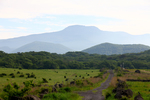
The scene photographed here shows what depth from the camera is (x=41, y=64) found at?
131375mm

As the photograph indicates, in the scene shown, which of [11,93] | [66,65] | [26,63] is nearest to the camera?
[11,93]

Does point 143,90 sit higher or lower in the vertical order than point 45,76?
higher

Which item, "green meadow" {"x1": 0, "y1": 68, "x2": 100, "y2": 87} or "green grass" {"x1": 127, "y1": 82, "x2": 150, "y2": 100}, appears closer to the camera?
"green grass" {"x1": 127, "y1": 82, "x2": 150, "y2": 100}

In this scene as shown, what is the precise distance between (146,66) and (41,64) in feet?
267

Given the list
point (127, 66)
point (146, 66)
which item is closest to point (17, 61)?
point (127, 66)

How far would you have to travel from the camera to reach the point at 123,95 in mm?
23047

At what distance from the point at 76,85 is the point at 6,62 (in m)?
89.5

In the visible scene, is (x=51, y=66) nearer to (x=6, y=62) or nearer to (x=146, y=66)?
(x=6, y=62)

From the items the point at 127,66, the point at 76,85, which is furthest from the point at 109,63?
the point at 76,85

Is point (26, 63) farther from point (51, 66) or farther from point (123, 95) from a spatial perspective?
point (123, 95)

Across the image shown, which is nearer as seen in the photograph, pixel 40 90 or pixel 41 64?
pixel 40 90

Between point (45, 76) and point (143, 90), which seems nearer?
point (143, 90)

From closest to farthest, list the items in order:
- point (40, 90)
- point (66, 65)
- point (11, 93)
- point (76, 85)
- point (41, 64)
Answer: point (11, 93) → point (40, 90) → point (76, 85) → point (41, 64) → point (66, 65)

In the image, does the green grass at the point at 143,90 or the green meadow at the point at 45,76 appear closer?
the green grass at the point at 143,90
